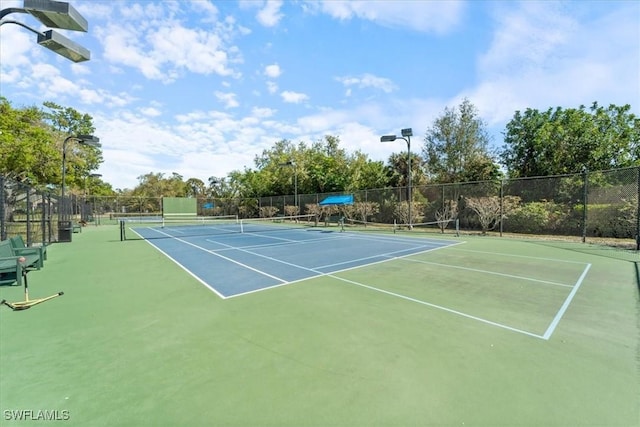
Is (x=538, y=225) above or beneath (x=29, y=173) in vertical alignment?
beneath

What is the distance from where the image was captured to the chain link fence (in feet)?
42.2

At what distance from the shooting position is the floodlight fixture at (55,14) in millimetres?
3326

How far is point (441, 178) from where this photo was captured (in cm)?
2673

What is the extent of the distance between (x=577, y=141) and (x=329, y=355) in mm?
24760

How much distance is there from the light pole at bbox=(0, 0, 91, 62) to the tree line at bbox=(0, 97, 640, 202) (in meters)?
18.6

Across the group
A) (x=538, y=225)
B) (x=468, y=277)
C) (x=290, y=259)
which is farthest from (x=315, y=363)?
(x=538, y=225)

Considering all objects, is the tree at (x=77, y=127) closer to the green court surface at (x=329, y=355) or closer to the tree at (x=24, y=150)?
the tree at (x=24, y=150)

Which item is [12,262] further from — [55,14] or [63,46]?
[55,14]

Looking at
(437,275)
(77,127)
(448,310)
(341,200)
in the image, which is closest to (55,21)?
(448,310)

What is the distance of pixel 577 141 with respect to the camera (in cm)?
2003

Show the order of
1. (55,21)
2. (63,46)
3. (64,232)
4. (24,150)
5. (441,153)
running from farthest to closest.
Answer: (441,153) < (24,150) < (64,232) < (63,46) < (55,21)

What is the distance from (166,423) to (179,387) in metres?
Answer: 0.46

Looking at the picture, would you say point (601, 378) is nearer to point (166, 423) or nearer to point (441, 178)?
point (166, 423)

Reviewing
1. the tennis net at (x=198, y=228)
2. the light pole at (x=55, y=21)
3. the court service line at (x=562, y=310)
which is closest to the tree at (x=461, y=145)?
the tennis net at (x=198, y=228)
